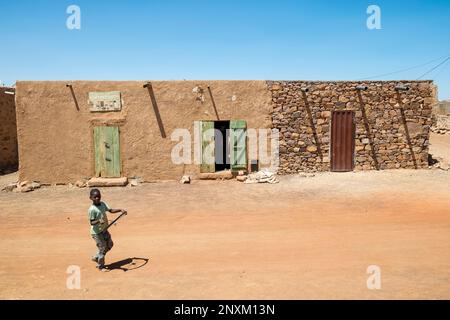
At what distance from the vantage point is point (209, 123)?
12383 mm

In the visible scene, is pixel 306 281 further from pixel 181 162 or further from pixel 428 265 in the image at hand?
pixel 181 162

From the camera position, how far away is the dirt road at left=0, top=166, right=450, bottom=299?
4.35m

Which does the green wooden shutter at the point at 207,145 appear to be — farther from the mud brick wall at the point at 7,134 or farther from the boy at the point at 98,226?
the mud brick wall at the point at 7,134

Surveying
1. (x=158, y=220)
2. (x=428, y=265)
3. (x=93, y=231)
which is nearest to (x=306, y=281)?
(x=428, y=265)

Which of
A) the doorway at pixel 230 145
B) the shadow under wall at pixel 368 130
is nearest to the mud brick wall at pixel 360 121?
the shadow under wall at pixel 368 130

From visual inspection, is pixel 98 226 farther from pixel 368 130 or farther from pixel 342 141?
pixel 368 130

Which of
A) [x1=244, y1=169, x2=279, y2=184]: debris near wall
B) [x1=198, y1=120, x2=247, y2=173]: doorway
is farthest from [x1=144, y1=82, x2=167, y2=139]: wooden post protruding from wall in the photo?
[x1=244, y1=169, x2=279, y2=184]: debris near wall

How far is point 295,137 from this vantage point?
12.8m

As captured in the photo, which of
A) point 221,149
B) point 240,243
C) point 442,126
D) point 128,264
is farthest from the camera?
point 442,126

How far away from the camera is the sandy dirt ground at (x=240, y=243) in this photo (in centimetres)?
435

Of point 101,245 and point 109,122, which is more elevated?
point 109,122

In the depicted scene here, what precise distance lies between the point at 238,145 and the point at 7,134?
36.5 feet

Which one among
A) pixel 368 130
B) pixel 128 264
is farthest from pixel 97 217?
pixel 368 130

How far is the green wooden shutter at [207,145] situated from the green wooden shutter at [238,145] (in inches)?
28.4
